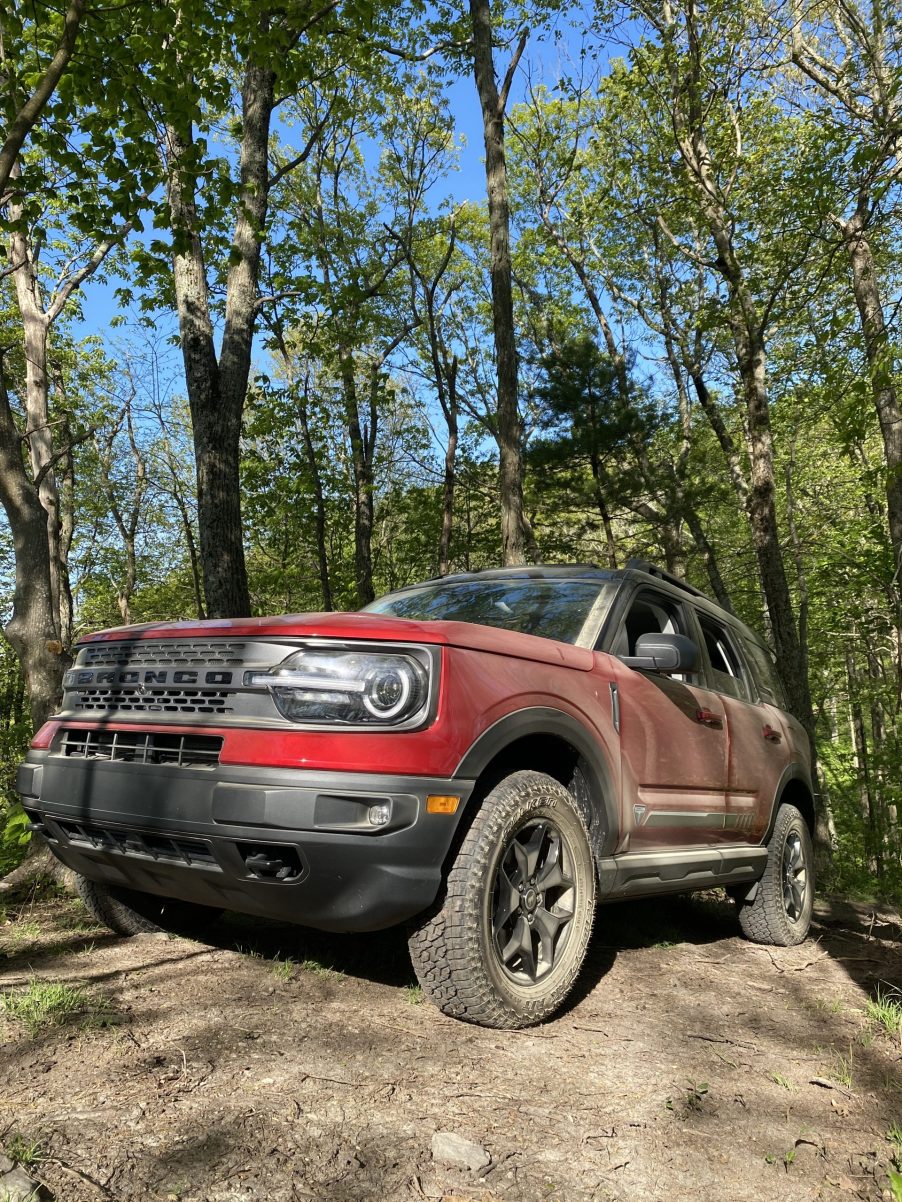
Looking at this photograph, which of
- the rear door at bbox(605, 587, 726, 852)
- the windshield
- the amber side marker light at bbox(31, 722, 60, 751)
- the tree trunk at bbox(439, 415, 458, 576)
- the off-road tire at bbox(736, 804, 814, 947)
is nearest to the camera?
the amber side marker light at bbox(31, 722, 60, 751)

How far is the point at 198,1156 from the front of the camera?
5.69ft

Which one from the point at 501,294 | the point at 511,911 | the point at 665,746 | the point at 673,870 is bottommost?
the point at 673,870

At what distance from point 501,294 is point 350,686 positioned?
31.8 ft

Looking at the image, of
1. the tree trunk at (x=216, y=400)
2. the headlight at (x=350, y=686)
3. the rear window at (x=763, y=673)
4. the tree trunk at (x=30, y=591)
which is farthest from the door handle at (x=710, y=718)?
the tree trunk at (x=216, y=400)

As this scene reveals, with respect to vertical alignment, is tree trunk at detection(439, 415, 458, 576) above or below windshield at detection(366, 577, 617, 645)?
above

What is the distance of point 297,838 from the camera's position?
2.25m

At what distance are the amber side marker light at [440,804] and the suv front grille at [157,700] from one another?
2.44ft

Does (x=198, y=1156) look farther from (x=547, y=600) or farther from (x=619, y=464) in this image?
(x=619, y=464)

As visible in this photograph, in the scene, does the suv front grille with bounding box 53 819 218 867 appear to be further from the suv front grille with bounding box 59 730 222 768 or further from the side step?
the side step

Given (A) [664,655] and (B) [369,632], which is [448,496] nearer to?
(A) [664,655]

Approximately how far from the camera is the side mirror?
340cm

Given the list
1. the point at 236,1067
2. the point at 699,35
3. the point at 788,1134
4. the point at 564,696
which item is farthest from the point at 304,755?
the point at 699,35

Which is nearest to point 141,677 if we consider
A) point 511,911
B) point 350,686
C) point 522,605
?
point 350,686

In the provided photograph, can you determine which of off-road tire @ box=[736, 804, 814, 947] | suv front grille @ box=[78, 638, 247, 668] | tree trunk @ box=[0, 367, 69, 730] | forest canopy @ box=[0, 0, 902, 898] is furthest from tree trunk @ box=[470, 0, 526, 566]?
suv front grille @ box=[78, 638, 247, 668]
